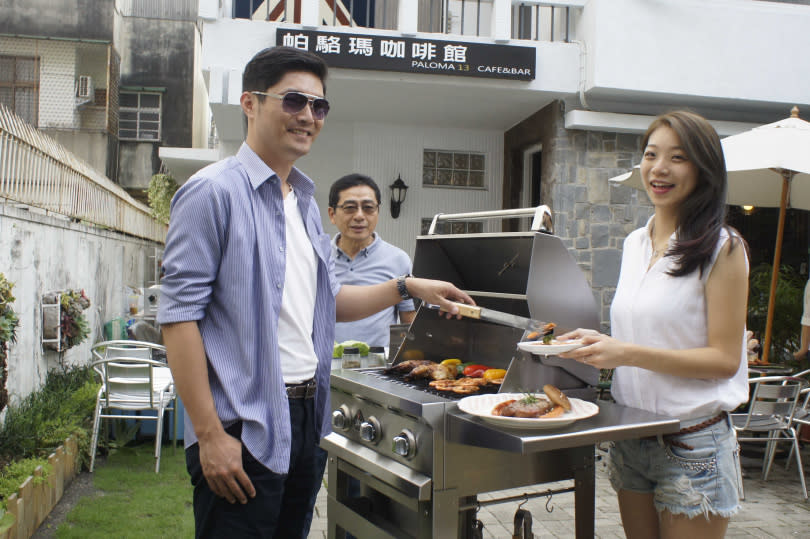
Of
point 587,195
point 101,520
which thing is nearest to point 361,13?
point 587,195

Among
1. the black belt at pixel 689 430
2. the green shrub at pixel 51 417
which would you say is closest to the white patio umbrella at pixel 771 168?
the black belt at pixel 689 430

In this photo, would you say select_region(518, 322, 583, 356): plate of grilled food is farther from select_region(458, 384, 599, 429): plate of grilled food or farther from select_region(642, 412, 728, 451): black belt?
select_region(642, 412, 728, 451): black belt

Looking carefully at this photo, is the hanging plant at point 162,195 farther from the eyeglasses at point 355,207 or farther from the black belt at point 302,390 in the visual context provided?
the black belt at point 302,390

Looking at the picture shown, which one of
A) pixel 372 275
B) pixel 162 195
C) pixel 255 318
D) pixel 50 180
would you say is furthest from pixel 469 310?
pixel 162 195

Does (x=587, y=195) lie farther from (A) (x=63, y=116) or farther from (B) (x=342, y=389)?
(A) (x=63, y=116)

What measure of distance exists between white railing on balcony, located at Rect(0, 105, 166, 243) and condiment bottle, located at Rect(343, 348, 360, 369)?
3950 millimetres

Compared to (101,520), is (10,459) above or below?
above

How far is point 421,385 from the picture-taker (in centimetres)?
266

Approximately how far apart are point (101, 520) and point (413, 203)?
244 inches

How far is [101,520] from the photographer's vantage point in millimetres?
4547

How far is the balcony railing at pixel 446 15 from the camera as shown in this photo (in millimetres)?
8641

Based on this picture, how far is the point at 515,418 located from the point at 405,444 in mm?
555

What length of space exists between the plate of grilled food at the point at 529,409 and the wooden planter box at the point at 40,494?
9.35 feet

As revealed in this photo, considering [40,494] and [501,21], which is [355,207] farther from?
[501,21]
